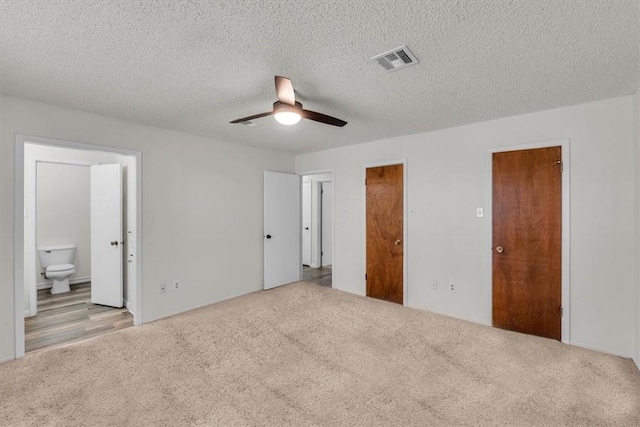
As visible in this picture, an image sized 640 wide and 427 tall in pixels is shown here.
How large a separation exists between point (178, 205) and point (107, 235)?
47.2 inches

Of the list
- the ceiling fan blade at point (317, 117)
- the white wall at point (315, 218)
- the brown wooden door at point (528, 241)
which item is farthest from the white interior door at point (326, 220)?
the ceiling fan blade at point (317, 117)

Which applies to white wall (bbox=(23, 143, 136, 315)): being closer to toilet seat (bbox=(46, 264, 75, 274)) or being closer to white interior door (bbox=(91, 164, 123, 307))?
white interior door (bbox=(91, 164, 123, 307))

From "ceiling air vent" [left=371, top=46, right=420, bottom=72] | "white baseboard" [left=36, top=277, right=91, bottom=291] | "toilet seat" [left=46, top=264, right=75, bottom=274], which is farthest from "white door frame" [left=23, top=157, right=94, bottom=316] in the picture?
"ceiling air vent" [left=371, top=46, right=420, bottom=72]

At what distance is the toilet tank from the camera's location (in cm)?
478

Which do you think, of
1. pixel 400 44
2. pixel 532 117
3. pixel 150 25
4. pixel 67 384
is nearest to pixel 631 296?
pixel 532 117

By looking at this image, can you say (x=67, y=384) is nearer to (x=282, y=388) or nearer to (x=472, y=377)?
(x=282, y=388)

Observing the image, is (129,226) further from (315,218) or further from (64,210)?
(315,218)

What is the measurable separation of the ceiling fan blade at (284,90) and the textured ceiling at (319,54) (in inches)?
4.9

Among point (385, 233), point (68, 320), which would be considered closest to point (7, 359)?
point (68, 320)

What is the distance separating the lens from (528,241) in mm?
3160

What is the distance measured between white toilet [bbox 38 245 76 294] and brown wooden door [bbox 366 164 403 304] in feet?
15.8

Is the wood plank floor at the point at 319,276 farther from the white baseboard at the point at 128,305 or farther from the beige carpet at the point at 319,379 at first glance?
the white baseboard at the point at 128,305

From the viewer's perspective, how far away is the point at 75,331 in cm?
330

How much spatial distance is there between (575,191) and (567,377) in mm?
1723
